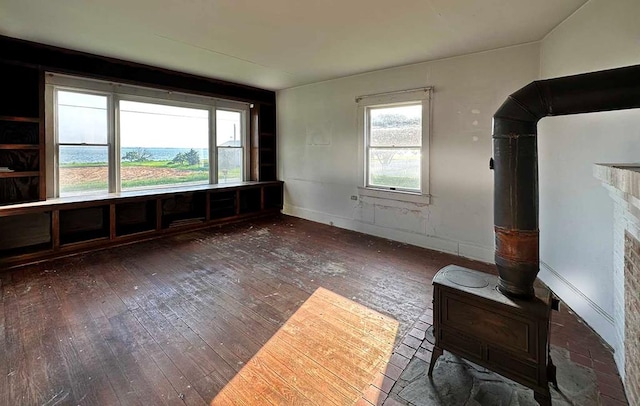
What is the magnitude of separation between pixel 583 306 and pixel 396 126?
3.19 meters

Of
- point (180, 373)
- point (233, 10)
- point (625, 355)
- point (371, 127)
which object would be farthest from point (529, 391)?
point (371, 127)

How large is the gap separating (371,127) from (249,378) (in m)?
4.18

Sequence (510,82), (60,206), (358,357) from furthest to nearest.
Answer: (60,206)
(510,82)
(358,357)

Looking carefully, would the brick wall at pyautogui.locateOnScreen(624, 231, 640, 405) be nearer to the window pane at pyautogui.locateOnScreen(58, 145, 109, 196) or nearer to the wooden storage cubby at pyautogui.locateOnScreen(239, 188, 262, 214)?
the wooden storage cubby at pyautogui.locateOnScreen(239, 188, 262, 214)

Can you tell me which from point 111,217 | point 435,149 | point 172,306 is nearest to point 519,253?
point 172,306

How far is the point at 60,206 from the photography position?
3945 millimetres

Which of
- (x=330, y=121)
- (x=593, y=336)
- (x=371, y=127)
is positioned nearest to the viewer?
(x=593, y=336)

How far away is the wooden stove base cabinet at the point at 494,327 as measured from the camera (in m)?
1.54

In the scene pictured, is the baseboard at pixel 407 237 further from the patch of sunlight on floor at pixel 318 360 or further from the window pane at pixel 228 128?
the patch of sunlight on floor at pixel 318 360

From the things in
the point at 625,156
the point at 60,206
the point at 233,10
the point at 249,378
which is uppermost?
the point at 233,10

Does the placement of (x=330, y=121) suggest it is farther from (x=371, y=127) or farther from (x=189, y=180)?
(x=189, y=180)

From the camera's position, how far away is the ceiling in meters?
2.79

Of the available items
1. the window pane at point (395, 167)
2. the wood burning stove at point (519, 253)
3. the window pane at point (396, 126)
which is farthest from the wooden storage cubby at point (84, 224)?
the wood burning stove at point (519, 253)

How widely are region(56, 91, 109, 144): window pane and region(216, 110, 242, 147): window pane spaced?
192cm
